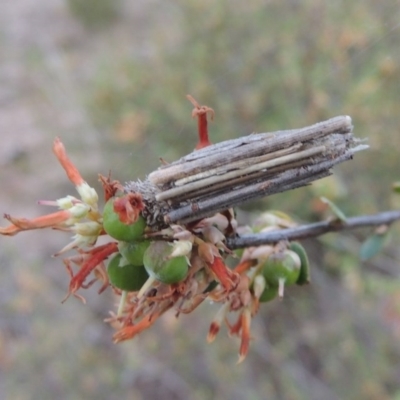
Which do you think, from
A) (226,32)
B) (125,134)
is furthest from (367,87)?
(125,134)

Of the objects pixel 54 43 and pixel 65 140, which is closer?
pixel 65 140

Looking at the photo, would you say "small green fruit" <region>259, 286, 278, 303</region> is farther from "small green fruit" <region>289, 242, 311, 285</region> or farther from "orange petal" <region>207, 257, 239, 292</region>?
"orange petal" <region>207, 257, 239, 292</region>

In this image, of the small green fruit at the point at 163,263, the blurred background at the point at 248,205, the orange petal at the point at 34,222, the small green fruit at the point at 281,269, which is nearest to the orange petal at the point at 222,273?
the small green fruit at the point at 163,263

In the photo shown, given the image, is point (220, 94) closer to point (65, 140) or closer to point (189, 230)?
point (65, 140)

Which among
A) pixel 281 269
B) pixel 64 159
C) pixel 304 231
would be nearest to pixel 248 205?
pixel 304 231

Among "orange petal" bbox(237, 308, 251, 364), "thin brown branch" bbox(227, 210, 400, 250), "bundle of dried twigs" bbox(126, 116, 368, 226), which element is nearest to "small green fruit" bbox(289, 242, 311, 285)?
"thin brown branch" bbox(227, 210, 400, 250)

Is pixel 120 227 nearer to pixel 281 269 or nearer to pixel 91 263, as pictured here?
pixel 91 263

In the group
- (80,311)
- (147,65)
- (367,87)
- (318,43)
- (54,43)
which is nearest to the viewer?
(367,87)

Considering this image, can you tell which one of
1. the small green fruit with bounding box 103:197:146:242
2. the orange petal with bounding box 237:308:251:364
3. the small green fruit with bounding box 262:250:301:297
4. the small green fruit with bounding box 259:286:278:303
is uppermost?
the small green fruit with bounding box 103:197:146:242
